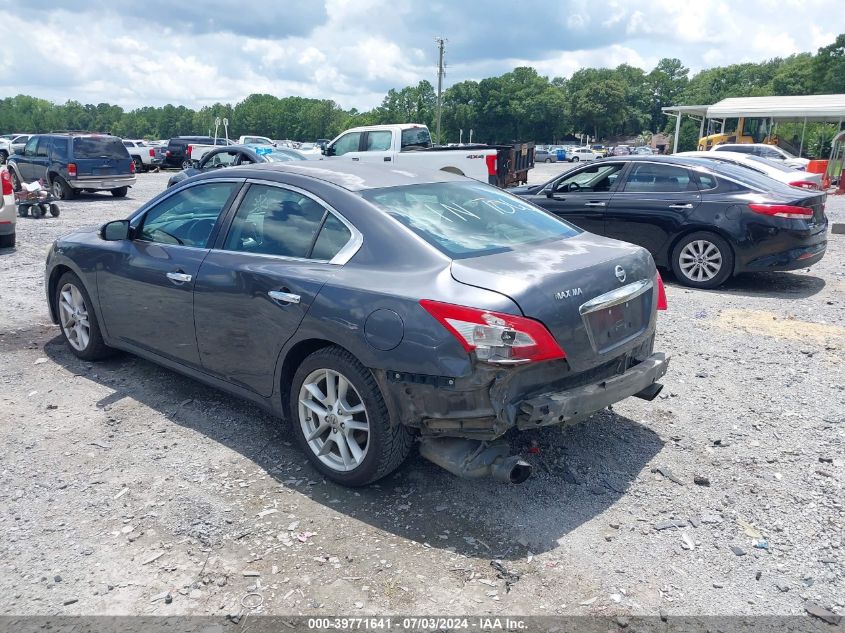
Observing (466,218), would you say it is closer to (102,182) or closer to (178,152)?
(102,182)

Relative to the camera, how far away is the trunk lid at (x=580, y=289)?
331 centimetres

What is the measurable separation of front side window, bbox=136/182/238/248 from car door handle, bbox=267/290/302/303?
87cm

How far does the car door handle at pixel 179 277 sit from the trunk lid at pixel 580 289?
1.90 meters

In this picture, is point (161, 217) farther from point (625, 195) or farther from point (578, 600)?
point (625, 195)

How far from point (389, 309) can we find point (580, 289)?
3.11 ft

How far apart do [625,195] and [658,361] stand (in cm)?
555

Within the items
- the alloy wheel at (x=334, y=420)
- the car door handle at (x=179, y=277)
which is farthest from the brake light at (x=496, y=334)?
the car door handle at (x=179, y=277)

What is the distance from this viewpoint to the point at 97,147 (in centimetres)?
1852

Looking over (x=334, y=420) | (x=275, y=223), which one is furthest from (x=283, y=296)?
(x=334, y=420)

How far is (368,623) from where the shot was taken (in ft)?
9.09

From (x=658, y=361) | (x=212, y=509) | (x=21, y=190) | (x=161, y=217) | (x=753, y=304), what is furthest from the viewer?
(x=21, y=190)

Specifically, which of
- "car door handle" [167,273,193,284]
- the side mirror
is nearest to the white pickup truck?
the side mirror

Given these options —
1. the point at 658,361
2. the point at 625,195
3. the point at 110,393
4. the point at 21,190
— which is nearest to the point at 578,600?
the point at 658,361

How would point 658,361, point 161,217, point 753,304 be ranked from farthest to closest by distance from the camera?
point 753,304
point 161,217
point 658,361
